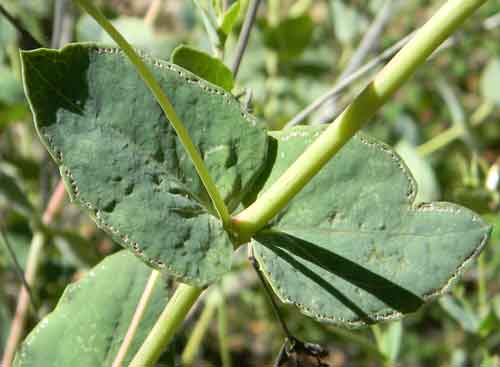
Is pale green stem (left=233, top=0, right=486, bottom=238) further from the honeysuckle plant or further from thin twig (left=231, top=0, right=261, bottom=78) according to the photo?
thin twig (left=231, top=0, right=261, bottom=78)

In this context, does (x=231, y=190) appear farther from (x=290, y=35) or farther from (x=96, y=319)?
(x=290, y=35)

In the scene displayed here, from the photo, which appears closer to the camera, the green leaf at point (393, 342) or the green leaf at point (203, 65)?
the green leaf at point (203, 65)

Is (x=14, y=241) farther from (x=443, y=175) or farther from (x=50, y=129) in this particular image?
(x=443, y=175)

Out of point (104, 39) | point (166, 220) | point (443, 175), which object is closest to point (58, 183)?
point (104, 39)

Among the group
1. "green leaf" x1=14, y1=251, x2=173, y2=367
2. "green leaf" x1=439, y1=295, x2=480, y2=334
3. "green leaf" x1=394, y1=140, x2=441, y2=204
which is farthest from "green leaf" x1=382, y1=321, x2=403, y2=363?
"green leaf" x1=14, y1=251, x2=173, y2=367

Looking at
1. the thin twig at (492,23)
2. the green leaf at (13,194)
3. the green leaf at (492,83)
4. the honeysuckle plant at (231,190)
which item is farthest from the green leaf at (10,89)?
the green leaf at (492,83)

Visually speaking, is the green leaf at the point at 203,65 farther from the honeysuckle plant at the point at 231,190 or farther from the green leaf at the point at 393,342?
the green leaf at the point at 393,342

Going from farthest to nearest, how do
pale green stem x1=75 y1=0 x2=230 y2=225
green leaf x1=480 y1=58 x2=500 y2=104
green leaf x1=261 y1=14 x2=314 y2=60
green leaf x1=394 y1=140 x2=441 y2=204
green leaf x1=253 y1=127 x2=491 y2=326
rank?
green leaf x1=480 y1=58 x2=500 y2=104 < green leaf x1=261 y1=14 x2=314 y2=60 < green leaf x1=394 y1=140 x2=441 y2=204 < green leaf x1=253 y1=127 x2=491 y2=326 < pale green stem x1=75 y1=0 x2=230 y2=225
